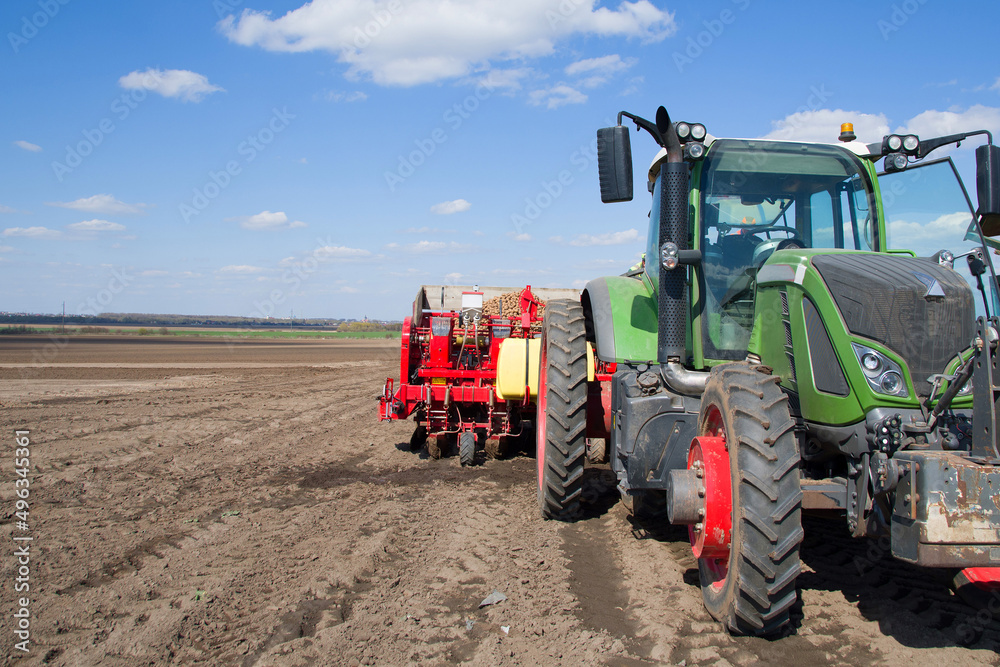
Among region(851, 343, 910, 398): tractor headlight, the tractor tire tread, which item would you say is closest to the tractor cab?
region(851, 343, 910, 398): tractor headlight

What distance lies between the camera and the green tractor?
2.83 m

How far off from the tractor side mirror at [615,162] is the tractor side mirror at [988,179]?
1.99 metres

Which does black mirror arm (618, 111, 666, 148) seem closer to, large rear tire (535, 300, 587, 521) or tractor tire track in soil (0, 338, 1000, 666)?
large rear tire (535, 300, 587, 521)

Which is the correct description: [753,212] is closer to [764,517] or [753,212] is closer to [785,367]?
[785,367]

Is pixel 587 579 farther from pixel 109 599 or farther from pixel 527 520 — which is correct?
pixel 109 599

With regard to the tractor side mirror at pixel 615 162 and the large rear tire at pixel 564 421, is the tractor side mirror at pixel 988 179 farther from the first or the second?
the large rear tire at pixel 564 421

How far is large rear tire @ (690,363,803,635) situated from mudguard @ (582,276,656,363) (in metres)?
1.48

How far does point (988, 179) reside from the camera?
3.71 meters

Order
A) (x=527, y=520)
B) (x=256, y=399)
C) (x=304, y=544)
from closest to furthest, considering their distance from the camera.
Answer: (x=304, y=544) < (x=527, y=520) < (x=256, y=399)

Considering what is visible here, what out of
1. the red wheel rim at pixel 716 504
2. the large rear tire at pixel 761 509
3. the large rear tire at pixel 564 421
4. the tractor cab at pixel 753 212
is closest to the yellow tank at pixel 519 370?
the large rear tire at pixel 564 421

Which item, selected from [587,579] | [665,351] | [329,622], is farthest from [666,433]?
[329,622]

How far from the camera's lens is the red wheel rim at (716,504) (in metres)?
3.20

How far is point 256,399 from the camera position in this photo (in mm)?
14031

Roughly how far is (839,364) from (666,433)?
1.22 metres
